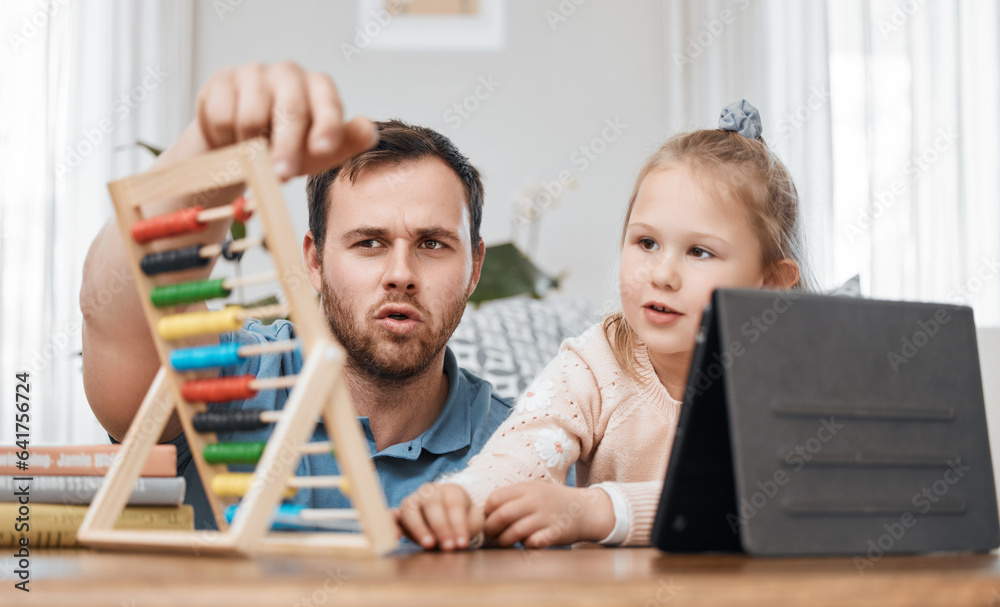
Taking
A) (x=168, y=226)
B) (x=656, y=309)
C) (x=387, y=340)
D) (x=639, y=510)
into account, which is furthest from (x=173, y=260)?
(x=387, y=340)

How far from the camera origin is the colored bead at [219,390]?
0.66 metres

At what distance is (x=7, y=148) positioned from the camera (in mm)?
2861

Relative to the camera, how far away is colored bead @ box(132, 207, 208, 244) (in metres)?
0.66

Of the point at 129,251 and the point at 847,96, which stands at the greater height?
the point at 847,96

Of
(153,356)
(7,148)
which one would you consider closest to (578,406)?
(153,356)

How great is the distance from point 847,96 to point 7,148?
2870mm

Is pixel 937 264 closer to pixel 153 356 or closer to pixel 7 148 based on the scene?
pixel 153 356

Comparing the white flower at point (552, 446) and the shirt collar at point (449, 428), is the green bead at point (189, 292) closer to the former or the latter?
the white flower at point (552, 446)

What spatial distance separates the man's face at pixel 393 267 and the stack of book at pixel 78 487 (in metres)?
0.76

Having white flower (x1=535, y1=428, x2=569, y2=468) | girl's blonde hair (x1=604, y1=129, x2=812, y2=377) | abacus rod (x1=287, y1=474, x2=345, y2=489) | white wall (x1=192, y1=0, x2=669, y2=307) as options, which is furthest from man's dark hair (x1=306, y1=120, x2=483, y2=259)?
white wall (x1=192, y1=0, x2=669, y2=307)

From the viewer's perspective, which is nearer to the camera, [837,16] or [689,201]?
[689,201]

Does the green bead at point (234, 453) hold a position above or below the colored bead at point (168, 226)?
below

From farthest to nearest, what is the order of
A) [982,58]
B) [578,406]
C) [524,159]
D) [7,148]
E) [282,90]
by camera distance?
1. [524,159]
2. [7,148]
3. [982,58]
4. [578,406]
5. [282,90]

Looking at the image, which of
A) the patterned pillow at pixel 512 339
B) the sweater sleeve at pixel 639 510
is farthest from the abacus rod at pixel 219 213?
the patterned pillow at pixel 512 339
